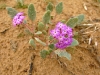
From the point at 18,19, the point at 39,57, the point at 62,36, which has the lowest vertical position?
the point at 39,57

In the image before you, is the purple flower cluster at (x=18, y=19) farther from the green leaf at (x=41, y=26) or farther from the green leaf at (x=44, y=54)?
the green leaf at (x=44, y=54)

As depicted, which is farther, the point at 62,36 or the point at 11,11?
the point at 11,11

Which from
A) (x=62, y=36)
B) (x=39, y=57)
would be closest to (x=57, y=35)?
(x=62, y=36)

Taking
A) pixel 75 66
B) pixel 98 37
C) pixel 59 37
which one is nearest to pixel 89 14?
pixel 98 37

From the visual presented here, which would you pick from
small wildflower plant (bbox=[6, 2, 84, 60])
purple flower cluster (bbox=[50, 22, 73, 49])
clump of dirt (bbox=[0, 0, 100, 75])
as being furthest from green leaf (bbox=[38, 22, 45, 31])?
purple flower cluster (bbox=[50, 22, 73, 49])

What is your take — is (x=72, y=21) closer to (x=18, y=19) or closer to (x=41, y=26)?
(x=41, y=26)

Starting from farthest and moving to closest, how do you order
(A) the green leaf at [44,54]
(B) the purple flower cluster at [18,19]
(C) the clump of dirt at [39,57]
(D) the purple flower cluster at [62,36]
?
1. (C) the clump of dirt at [39,57]
2. (A) the green leaf at [44,54]
3. (B) the purple flower cluster at [18,19]
4. (D) the purple flower cluster at [62,36]

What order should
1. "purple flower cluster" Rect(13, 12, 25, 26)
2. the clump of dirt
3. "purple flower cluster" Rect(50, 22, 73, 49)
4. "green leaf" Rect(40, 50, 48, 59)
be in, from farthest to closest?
the clump of dirt
"green leaf" Rect(40, 50, 48, 59)
"purple flower cluster" Rect(13, 12, 25, 26)
"purple flower cluster" Rect(50, 22, 73, 49)

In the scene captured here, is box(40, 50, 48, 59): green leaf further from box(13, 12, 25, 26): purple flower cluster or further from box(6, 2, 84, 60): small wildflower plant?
box(13, 12, 25, 26): purple flower cluster

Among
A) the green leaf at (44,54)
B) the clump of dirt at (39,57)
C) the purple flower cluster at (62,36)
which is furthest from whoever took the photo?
the clump of dirt at (39,57)

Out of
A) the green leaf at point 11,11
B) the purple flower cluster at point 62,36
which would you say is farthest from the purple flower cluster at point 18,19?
the purple flower cluster at point 62,36

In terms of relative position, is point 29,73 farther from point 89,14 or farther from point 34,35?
point 89,14
